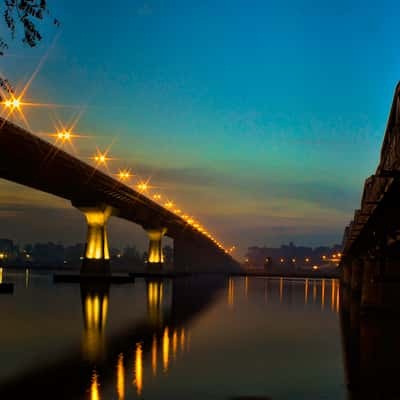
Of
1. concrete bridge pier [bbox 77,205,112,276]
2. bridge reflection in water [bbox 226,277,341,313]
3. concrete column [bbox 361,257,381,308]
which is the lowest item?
bridge reflection in water [bbox 226,277,341,313]

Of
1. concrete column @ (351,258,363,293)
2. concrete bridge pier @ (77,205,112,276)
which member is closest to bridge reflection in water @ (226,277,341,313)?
concrete column @ (351,258,363,293)

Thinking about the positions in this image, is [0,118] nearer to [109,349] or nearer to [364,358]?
[109,349]

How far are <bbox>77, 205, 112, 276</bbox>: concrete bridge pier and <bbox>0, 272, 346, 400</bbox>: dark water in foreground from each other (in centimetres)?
5009

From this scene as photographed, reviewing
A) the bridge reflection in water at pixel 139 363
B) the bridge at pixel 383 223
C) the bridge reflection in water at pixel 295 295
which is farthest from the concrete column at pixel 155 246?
the bridge reflection in water at pixel 139 363

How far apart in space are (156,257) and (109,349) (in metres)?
120

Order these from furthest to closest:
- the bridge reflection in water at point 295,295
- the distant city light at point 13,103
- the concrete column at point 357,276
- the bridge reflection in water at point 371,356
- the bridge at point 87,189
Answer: the concrete column at point 357,276 → the bridge reflection in water at point 295,295 → the bridge at point 87,189 → the distant city light at point 13,103 → the bridge reflection in water at point 371,356

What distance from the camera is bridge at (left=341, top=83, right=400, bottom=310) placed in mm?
24677

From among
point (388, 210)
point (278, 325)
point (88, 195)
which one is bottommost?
point (278, 325)

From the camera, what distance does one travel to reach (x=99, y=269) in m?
95.8

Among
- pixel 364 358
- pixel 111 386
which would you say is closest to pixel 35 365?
pixel 111 386

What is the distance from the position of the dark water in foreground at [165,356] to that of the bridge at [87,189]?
24.3 m

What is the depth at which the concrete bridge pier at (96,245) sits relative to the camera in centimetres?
9581

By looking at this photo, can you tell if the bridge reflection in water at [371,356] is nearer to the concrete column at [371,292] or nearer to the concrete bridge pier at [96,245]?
the concrete column at [371,292]

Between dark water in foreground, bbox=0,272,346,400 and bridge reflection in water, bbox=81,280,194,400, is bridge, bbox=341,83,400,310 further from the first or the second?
bridge reflection in water, bbox=81,280,194,400
